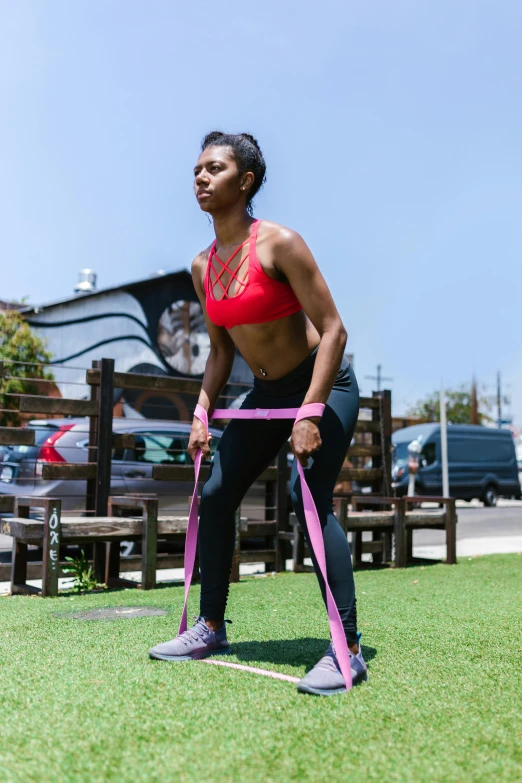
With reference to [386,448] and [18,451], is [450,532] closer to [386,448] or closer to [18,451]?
[386,448]

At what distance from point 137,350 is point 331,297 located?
24096 mm

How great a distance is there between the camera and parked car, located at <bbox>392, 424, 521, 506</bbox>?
70.7 feet

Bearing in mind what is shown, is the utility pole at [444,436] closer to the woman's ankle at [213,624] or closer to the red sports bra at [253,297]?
the woman's ankle at [213,624]

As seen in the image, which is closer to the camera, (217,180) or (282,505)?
(217,180)

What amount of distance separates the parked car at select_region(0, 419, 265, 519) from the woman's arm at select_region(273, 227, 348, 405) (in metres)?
5.31

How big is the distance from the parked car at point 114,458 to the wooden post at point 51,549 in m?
2.50

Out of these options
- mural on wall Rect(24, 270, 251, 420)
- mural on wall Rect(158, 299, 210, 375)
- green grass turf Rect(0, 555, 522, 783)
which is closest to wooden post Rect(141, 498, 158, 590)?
green grass turf Rect(0, 555, 522, 783)

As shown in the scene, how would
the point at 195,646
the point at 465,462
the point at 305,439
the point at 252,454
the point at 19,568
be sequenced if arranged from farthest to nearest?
the point at 465,462
the point at 19,568
the point at 252,454
the point at 195,646
the point at 305,439

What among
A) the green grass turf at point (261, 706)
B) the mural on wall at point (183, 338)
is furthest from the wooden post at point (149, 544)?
the mural on wall at point (183, 338)

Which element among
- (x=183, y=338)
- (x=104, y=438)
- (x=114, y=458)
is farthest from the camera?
(x=183, y=338)

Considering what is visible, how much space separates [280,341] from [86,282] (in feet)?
88.4

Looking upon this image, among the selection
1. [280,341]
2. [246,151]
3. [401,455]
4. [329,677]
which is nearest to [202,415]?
[280,341]

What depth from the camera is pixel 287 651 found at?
342cm

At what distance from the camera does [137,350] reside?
2675cm
